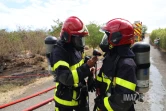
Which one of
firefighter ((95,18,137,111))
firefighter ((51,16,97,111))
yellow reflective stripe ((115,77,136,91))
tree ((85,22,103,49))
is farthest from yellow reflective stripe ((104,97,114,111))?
tree ((85,22,103,49))

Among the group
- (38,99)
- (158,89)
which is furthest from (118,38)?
(158,89)

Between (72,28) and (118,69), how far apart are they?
820 mm

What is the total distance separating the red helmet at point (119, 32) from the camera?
2076mm

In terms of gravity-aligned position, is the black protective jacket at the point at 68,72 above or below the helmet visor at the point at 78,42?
below

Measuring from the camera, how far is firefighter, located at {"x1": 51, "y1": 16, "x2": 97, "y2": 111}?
2283 mm

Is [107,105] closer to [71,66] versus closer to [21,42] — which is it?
[71,66]

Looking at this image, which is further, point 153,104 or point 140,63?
Result: point 153,104

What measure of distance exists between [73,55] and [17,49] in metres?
12.8

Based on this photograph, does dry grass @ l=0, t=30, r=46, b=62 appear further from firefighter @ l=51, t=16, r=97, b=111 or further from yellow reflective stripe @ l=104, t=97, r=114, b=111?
yellow reflective stripe @ l=104, t=97, r=114, b=111

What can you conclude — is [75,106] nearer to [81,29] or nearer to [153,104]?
[81,29]

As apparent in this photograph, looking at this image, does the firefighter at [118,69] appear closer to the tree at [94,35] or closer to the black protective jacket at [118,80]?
the black protective jacket at [118,80]

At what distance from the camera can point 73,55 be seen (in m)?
2.54

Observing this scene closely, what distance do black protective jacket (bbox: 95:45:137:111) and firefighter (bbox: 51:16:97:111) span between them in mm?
232

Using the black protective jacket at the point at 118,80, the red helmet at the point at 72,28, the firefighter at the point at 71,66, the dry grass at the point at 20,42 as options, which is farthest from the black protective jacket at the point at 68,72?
the dry grass at the point at 20,42
